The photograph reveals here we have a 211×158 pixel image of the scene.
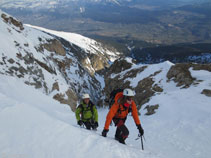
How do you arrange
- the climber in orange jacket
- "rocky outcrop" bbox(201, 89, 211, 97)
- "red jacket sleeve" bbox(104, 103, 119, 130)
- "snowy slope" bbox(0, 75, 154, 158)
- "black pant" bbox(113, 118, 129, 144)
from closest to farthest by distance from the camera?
"snowy slope" bbox(0, 75, 154, 158)
the climber in orange jacket
"red jacket sleeve" bbox(104, 103, 119, 130)
"black pant" bbox(113, 118, 129, 144)
"rocky outcrop" bbox(201, 89, 211, 97)

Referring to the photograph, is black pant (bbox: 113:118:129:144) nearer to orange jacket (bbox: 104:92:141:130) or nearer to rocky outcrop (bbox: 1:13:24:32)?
orange jacket (bbox: 104:92:141:130)

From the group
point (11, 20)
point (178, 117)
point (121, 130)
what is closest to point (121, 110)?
point (121, 130)

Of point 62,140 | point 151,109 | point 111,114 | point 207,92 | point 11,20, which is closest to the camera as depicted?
point 62,140

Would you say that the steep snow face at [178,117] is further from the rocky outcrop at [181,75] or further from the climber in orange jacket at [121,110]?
the climber in orange jacket at [121,110]

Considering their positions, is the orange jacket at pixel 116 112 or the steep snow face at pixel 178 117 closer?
the orange jacket at pixel 116 112

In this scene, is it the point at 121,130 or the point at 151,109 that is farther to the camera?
the point at 151,109

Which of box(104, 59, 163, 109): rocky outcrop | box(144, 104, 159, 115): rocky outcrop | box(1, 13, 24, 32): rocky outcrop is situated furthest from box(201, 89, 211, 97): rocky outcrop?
box(1, 13, 24, 32): rocky outcrop

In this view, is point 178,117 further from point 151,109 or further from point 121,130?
point 121,130

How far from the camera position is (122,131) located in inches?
325

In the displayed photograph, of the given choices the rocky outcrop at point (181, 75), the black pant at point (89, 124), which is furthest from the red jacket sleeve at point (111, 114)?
the rocky outcrop at point (181, 75)

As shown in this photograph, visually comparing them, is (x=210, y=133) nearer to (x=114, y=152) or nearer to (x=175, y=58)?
(x=114, y=152)

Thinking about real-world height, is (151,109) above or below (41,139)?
below

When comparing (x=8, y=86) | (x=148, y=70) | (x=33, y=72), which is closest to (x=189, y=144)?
(x=8, y=86)

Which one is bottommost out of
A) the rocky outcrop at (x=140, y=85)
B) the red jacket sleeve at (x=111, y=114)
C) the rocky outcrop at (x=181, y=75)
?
the rocky outcrop at (x=140, y=85)
